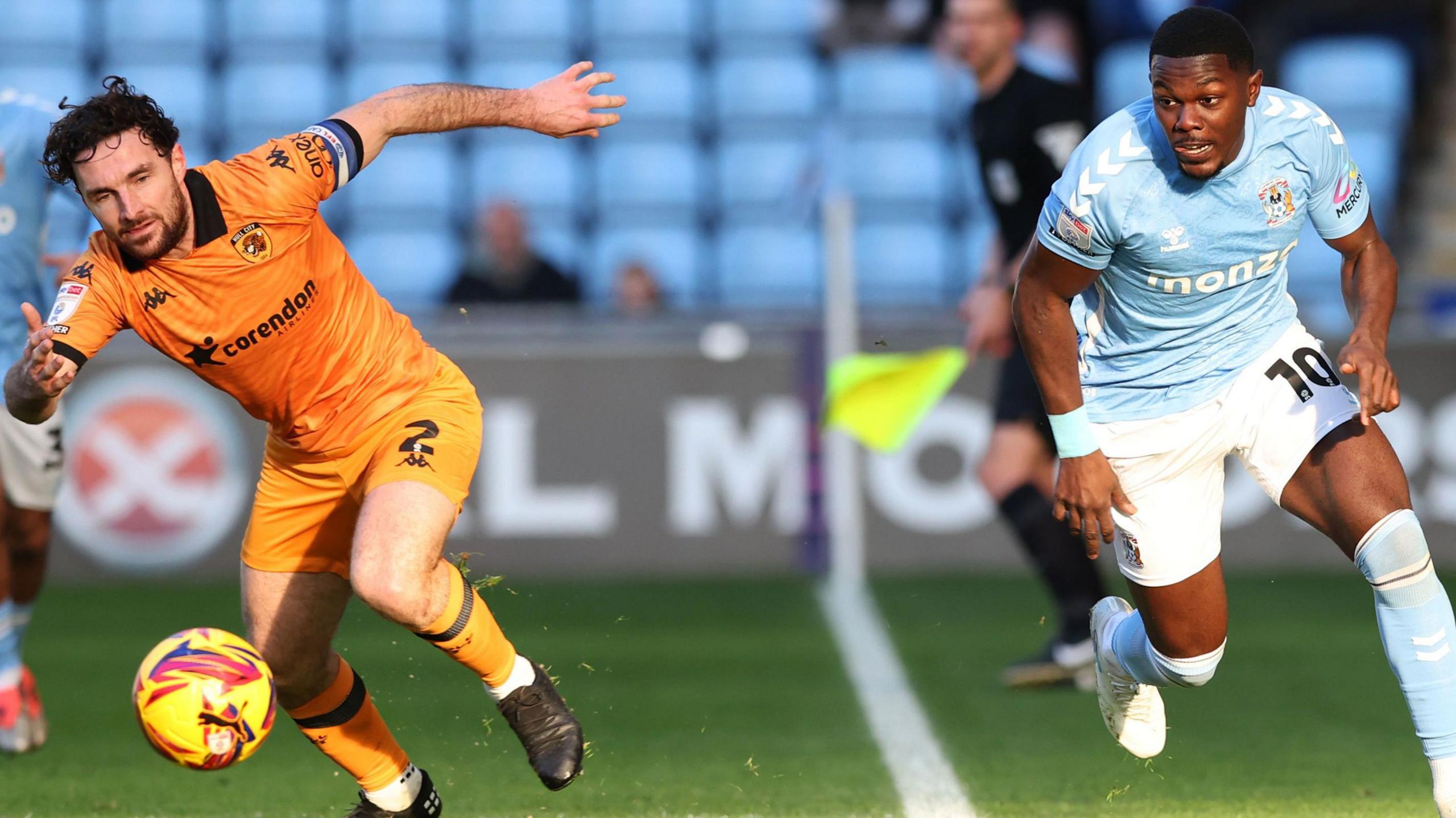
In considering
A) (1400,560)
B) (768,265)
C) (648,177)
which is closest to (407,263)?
(648,177)

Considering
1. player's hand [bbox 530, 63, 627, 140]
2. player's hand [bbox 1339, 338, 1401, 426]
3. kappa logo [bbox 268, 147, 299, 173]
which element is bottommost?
player's hand [bbox 1339, 338, 1401, 426]

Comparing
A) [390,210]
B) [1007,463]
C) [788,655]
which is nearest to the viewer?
[1007,463]

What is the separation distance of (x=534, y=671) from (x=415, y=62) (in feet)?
32.2

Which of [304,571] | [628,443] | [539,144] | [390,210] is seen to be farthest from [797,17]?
[304,571]

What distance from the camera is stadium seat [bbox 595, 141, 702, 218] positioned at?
13117mm

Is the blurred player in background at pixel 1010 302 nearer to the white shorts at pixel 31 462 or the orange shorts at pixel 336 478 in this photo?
the orange shorts at pixel 336 478

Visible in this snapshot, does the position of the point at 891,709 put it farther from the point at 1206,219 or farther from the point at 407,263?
the point at 407,263

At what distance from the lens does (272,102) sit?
1330 cm

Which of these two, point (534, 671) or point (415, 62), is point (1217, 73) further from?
point (415, 62)

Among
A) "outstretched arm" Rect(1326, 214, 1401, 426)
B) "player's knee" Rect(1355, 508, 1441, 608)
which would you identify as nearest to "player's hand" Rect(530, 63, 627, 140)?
"outstretched arm" Rect(1326, 214, 1401, 426)

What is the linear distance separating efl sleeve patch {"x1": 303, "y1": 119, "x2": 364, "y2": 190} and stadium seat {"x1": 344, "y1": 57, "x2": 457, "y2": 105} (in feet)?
30.0

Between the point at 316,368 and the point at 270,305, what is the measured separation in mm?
213

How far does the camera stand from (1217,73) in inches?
154

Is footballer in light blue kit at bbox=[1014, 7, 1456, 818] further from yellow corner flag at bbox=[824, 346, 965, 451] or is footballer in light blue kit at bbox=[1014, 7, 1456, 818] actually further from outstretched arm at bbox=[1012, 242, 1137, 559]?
yellow corner flag at bbox=[824, 346, 965, 451]
